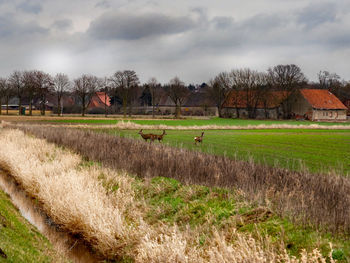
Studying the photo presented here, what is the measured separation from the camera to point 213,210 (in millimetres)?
8484

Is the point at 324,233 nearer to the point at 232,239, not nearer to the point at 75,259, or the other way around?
the point at 232,239

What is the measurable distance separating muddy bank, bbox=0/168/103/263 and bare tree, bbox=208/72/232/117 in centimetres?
8074

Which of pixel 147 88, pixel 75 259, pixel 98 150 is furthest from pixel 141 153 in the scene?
pixel 147 88

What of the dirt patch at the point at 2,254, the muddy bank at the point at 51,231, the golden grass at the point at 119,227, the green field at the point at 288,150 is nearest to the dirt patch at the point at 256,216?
the golden grass at the point at 119,227

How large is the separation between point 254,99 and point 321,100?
51.8 feet

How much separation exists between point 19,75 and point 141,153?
264ft

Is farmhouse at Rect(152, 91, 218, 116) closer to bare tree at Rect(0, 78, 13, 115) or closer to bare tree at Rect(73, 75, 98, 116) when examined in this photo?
bare tree at Rect(73, 75, 98, 116)

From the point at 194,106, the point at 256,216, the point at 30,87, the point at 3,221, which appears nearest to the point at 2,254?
the point at 3,221

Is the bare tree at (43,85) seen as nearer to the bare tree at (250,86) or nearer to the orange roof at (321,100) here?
the bare tree at (250,86)

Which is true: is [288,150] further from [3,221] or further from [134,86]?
[134,86]

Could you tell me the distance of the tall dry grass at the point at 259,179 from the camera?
728cm

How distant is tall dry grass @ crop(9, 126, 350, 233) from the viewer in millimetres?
7277

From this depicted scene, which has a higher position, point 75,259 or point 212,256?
point 212,256

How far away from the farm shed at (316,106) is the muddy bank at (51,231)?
77.6 m
